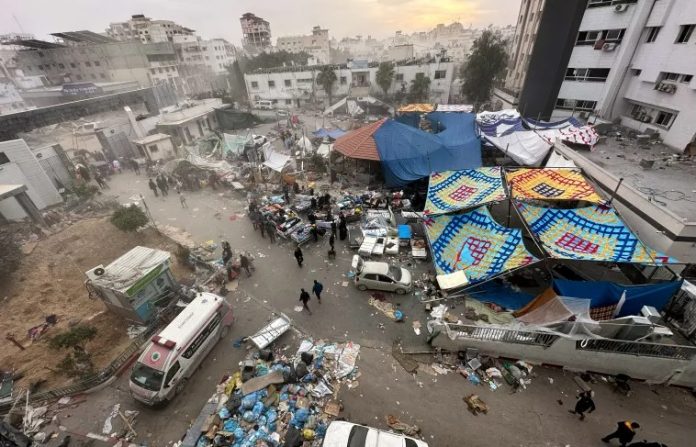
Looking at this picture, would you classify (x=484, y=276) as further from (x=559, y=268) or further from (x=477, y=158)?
(x=477, y=158)

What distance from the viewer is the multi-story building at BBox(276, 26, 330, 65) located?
309ft

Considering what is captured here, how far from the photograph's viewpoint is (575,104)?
79.8 feet

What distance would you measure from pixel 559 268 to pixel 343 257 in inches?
364

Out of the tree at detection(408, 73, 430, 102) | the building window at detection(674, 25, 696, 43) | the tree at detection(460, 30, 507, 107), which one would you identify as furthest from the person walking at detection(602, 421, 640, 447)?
the tree at detection(408, 73, 430, 102)

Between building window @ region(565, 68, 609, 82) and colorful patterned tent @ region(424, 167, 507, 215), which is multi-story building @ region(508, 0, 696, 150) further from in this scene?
colorful patterned tent @ region(424, 167, 507, 215)

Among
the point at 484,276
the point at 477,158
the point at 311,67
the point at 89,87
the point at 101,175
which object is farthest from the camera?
the point at 311,67


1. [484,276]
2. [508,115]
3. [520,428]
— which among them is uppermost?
[508,115]

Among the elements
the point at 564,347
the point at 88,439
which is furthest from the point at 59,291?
the point at 564,347

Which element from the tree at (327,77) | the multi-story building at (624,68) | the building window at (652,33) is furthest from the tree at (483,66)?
the tree at (327,77)

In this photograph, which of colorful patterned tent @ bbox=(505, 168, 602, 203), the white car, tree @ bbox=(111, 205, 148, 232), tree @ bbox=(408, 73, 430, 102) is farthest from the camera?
tree @ bbox=(408, 73, 430, 102)

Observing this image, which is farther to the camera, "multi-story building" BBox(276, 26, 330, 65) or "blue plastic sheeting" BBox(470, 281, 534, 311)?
"multi-story building" BBox(276, 26, 330, 65)

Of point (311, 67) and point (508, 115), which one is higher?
point (311, 67)

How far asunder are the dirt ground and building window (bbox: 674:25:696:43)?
30.2 metres

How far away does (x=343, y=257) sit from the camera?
13.9 m
